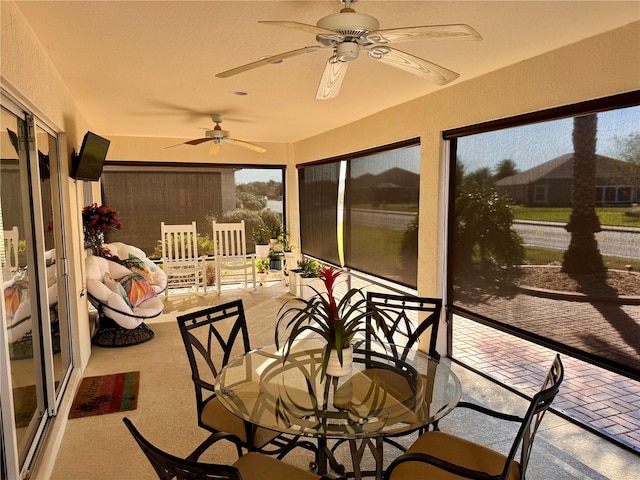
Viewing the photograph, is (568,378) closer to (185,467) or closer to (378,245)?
(378,245)

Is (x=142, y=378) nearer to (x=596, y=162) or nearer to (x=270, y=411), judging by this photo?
(x=270, y=411)

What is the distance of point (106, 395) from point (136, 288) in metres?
1.59

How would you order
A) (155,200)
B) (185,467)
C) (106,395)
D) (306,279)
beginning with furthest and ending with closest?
(155,200)
(306,279)
(106,395)
(185,467)

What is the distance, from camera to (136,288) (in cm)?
487

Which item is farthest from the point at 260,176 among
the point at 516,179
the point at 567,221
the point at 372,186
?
the point at 567,221

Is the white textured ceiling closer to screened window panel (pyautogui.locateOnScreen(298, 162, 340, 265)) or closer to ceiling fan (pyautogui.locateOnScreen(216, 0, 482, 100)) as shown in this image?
ceiling fan (pyautogui.locateOnScreen(216, 0, 482, 100))

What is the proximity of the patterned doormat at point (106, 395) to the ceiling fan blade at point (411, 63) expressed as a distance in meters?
2.94

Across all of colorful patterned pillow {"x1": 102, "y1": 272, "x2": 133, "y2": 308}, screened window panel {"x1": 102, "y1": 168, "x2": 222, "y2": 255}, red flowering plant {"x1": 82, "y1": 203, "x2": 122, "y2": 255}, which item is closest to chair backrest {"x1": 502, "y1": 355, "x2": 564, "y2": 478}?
colorful patterned pillow {"x1": 102, "y1": 272, "x2": 133, "y2": 308}

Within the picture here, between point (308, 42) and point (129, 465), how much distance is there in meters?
2.64

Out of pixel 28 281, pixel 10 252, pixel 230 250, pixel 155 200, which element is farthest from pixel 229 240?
→ pixel 10 252

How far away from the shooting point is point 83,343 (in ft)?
13.0

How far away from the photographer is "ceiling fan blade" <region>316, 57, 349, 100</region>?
2.04 meters

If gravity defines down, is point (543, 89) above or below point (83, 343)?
above

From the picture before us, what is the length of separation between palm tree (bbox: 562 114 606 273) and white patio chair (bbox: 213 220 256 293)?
16.4 ft
